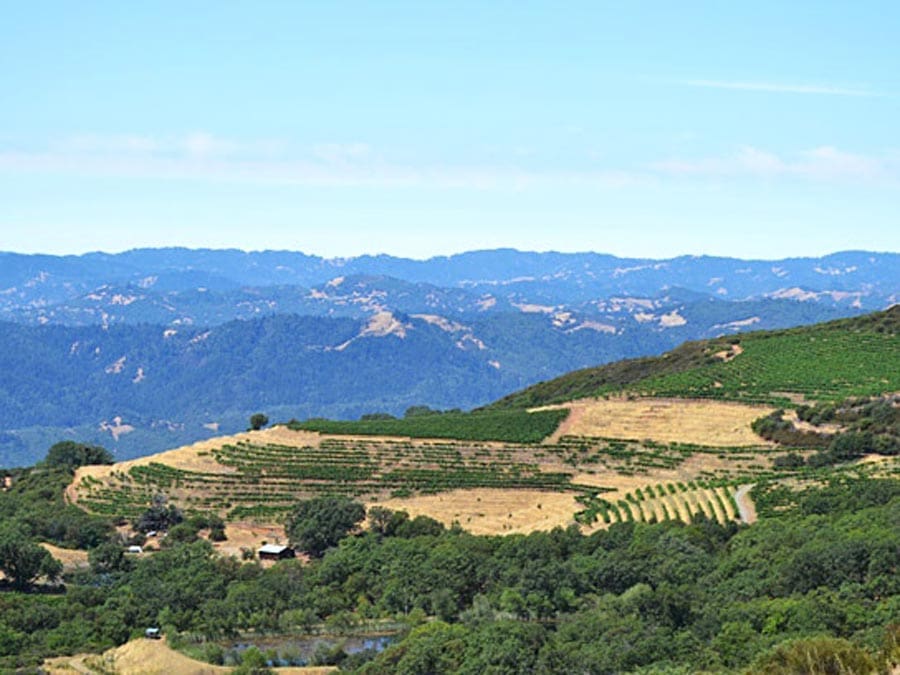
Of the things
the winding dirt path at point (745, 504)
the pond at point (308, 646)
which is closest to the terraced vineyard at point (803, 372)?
the winding dirt path at point (745, 504)

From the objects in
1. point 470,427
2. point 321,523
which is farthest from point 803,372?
point 321,523

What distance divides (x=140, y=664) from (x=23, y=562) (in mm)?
22905

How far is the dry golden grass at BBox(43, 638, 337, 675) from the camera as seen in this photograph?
1761 inches

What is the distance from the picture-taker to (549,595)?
53062 mm

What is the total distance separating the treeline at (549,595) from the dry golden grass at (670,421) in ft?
79.7

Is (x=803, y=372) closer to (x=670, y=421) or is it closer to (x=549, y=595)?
(x=670, y=421)

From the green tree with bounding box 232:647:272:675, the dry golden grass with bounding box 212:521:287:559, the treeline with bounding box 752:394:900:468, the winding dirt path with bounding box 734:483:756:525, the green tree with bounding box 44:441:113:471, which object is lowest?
the dry golden grass with bounding box 212:521:287:559

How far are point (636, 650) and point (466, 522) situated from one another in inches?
1421

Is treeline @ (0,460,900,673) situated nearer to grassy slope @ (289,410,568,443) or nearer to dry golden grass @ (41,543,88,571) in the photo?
dry golden grass @ (41,543,88,571)

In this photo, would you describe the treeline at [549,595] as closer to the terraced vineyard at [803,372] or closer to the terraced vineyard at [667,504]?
the terraced vineyard at [667,504]

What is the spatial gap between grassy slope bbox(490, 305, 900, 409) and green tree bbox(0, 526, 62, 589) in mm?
60320

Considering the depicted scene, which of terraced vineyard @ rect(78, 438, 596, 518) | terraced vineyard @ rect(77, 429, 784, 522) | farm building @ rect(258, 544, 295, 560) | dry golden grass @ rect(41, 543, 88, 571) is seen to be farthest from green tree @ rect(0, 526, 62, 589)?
terraced vineyard @ rect(78, 438, 596, 518)

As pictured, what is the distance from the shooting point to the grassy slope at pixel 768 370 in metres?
104

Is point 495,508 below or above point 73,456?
above
